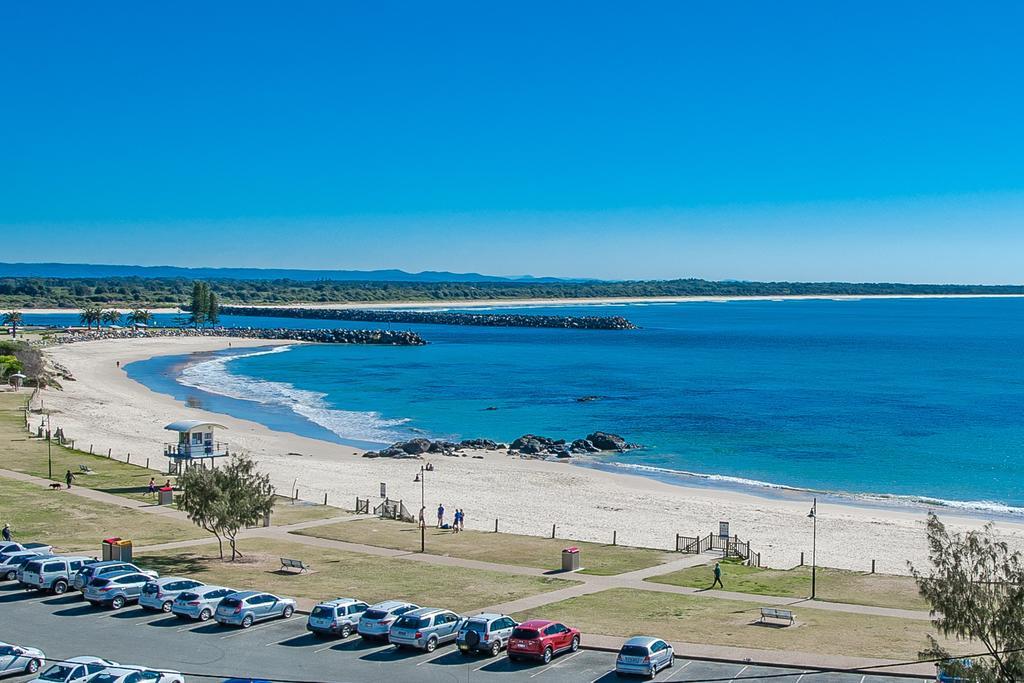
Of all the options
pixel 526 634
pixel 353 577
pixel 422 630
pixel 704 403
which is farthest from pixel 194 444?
pixel 704 403

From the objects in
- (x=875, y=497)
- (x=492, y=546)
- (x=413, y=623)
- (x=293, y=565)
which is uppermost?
(x=413, y=623)

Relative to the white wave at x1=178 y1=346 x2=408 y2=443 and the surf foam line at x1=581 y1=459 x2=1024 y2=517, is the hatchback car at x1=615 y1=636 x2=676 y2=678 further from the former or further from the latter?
the white wave at x1=178 y1=346 x2=408 y2=443

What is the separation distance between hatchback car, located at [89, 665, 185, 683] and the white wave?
5305 centimetres

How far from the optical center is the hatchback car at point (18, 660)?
2268cm

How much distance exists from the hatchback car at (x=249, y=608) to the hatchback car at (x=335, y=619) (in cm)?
150

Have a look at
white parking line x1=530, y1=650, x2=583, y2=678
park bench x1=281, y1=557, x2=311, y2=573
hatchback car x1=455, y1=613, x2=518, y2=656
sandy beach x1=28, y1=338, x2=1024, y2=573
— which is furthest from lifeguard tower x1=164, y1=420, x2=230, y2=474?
white parking line x1=530, y1=650, x2=583, y2=678

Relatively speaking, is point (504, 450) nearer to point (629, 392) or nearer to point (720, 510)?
point (720, 510)

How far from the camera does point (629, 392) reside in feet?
341

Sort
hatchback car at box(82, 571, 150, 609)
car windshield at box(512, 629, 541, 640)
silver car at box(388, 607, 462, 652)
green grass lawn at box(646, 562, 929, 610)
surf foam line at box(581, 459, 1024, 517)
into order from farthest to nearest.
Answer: surf foam line at box(581, 459, 1024, 517) → green grass lawn at box(646, 562, 929, 610) → hatchback car at box(82, 571, 150, 609) → silver car at box(388, 607, 462, 652) → car windshield at box(512, 629, 541, 640)

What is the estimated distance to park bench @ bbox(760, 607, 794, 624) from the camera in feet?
94.2

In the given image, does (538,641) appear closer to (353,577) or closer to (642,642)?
(642,642)

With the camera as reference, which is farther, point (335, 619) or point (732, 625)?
point (732, 625)

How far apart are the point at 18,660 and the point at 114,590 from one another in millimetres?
6067

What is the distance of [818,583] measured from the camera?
34.2 m
